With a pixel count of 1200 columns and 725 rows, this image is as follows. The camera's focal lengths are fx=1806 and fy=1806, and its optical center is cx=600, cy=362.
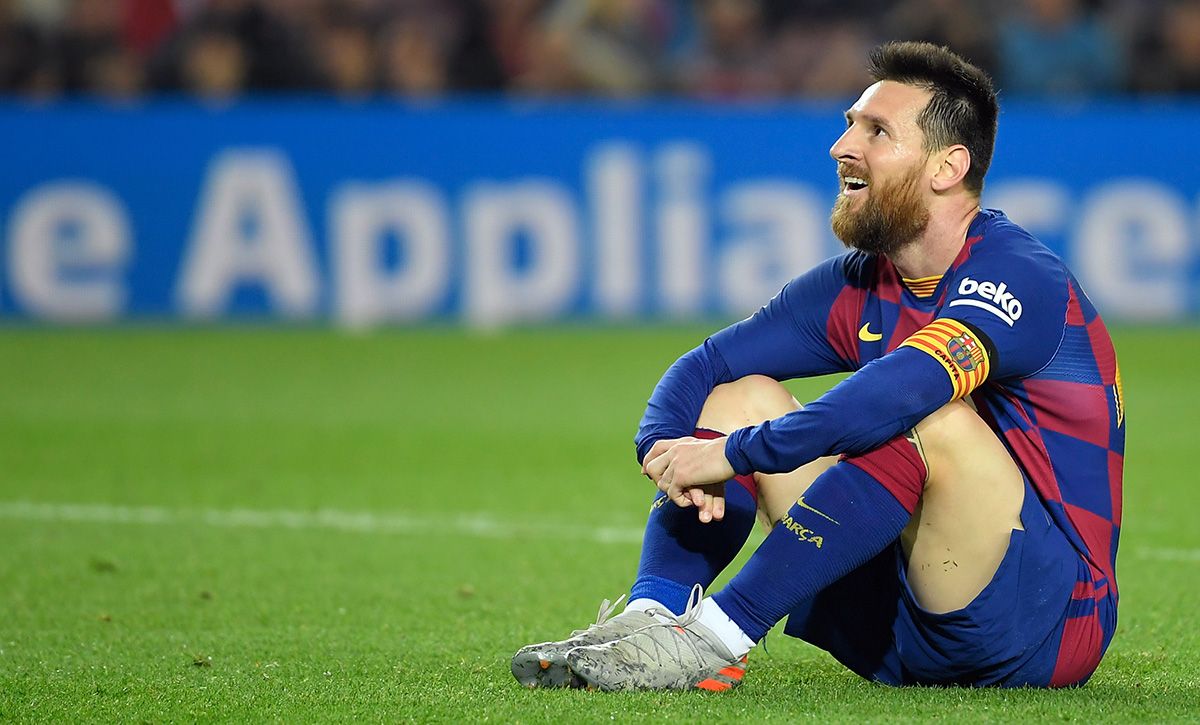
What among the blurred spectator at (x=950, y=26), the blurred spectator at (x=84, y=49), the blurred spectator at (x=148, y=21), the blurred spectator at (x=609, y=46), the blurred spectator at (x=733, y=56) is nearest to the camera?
the blurred spectator at (x=84, y=49)

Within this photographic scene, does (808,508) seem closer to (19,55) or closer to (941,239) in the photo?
(941,239)

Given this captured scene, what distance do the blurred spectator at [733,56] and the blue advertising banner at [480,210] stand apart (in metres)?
1.84

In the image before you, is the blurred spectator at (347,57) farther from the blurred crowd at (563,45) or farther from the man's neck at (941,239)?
A: the man's neck at (941,239)

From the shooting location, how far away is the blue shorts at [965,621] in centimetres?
351

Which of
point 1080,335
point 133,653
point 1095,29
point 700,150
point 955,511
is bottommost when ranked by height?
point 133,653

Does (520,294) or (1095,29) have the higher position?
(1095,29)

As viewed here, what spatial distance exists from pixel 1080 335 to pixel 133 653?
225cm

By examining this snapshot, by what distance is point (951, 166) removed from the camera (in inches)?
151

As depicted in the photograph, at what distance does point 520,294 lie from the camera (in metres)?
12.3

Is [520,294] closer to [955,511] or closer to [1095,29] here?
[1095,29]

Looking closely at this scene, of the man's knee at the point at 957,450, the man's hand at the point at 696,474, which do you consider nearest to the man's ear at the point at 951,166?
the man's knee at the point at 957,450

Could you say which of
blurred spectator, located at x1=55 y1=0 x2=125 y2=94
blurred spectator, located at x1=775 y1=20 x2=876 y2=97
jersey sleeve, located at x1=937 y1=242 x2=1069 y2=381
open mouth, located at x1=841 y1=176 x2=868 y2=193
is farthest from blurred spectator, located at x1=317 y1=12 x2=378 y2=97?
jersey sleeve, located at x1=937 y1=242 x2=1069 y2=381

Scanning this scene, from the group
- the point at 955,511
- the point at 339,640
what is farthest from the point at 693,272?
the point at 955,511

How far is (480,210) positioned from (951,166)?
8.62m
